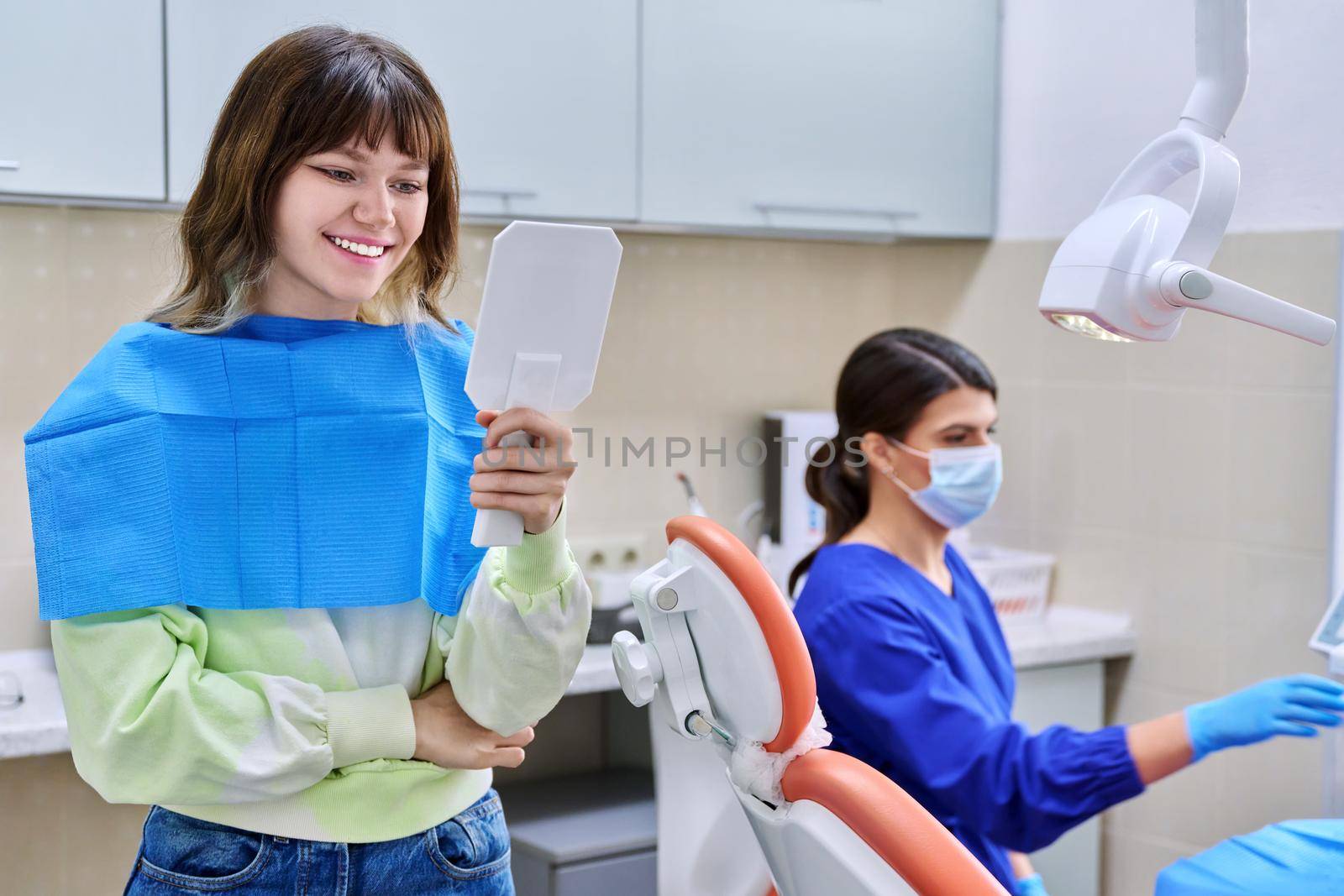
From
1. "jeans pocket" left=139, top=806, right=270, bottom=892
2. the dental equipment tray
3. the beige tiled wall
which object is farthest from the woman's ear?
"jeans pocket" left=139, top=806, right=270, bottom=892

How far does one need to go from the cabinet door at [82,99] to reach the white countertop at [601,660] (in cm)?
75

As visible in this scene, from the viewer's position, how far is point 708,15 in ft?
8.16

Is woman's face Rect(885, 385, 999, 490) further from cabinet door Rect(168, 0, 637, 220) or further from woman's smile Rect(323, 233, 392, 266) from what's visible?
woman's smile Rect(323, 233, 392, 266)

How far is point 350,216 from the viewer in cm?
114

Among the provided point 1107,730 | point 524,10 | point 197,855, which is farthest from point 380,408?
point 524,10

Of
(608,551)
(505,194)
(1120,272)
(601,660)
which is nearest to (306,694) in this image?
(1120,272)

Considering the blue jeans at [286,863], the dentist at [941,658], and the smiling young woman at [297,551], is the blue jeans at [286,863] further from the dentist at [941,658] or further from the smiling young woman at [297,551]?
the dentist at [941,658]

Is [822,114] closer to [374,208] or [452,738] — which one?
[374,208]

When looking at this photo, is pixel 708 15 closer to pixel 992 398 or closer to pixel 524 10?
pixel 524 10

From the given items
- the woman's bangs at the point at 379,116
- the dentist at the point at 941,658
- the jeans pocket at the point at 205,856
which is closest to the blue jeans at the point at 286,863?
the jeans pocket at the point at 205,856

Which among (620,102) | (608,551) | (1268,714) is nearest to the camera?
(1268,714)

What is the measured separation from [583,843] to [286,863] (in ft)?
3.96

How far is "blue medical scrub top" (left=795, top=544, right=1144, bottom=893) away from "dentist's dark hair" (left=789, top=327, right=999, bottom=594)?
177 mm

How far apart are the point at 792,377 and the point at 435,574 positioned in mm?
1936
